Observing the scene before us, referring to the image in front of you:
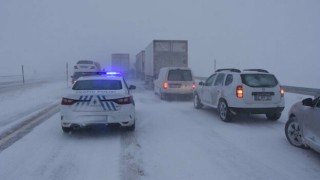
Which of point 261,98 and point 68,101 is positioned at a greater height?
point 68,101

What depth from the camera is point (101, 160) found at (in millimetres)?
5812

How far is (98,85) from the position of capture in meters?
8.16

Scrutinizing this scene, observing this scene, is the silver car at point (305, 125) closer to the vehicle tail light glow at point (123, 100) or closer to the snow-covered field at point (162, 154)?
the snow-covered field at point (162, 154)

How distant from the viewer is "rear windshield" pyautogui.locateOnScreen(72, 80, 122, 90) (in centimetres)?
805

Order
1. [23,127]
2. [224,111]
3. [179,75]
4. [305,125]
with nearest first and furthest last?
[305,125] < [23,127] < [224,111] < [179,75]

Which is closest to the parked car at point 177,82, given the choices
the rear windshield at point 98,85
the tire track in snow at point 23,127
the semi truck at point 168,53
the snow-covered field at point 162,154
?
the tire track in snow at point 23,127

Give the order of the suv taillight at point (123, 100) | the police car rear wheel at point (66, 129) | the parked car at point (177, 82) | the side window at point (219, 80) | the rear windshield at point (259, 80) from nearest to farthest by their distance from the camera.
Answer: the suv taillight at point (123, 100) < the police car rear wheel at point (66, 129) < the rear windshield at point (259, 80) < the side window at point (219, 80) < the parked car at point (177, 82)

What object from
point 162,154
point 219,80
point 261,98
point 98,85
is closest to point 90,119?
point 98,85

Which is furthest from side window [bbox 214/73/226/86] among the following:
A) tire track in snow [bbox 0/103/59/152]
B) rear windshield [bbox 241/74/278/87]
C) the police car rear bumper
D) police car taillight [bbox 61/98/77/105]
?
tire track in snow [bbox 0/103/59/152]

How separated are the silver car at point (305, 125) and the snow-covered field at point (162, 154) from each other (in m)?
0.25

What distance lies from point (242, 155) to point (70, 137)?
13.5 ft

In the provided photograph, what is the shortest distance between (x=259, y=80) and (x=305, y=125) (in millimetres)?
3332

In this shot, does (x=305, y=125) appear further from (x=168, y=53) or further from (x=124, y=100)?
(x=168, y=53)

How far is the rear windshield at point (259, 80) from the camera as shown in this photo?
30.2 feet
